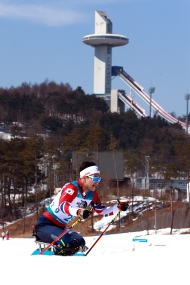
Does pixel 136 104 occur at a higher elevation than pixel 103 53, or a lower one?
lower

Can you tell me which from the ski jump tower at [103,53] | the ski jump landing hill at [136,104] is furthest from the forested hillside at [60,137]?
the ski jump tower at [103,53]

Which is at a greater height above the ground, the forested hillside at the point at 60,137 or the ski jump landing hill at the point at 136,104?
the ski jump landing hill at the point at 136,104

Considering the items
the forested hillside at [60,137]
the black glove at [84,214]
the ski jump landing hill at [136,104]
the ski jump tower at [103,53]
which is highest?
the ski jump tower at [103,53]

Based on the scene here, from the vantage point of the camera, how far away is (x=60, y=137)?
74125 millimetres

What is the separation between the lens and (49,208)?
7.27 metres

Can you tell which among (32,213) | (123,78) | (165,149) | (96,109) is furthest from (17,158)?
(123,78)

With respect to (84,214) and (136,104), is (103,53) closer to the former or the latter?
(136,104)

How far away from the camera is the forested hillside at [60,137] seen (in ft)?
141

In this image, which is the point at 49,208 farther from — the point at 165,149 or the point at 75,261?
the point at 165,149

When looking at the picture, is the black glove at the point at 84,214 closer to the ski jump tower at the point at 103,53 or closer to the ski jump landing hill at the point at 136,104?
the ski jump landing hill at the point at 136,104

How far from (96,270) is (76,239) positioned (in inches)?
70.9

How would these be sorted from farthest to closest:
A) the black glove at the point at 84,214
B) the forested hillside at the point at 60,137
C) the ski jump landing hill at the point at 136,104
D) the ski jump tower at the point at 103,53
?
the ski jump tower at the point at 103,53
the ski jump landing hill at the point at 136,104
the forested hillside at the point at 60,137
the black glove at the point at 84,214

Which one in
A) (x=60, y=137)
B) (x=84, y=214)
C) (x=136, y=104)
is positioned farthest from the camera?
(x=136, y=104)

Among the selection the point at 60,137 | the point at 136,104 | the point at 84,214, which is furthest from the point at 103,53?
the point at 84,214
